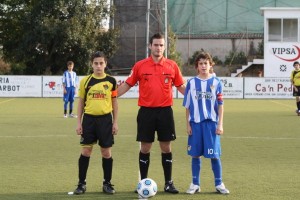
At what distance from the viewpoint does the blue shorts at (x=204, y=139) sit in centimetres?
791

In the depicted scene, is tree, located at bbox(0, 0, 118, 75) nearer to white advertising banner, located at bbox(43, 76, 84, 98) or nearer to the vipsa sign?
white advertising banner, located at bbox(43, 76, 84, 98)

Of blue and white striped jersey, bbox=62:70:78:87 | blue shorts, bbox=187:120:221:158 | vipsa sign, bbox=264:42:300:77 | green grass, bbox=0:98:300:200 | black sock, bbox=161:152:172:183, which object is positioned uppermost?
vipsa sign, bbox=264:42:300:77

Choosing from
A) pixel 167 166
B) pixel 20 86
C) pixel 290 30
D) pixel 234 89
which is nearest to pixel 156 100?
pixel 167 166

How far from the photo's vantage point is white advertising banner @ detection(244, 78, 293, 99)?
1378 inches

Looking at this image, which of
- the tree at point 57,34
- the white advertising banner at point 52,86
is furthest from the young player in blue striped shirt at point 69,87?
the tree at point 57,34

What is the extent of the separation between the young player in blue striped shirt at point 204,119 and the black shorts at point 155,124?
260 mm

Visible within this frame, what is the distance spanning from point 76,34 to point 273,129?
30.0 meters

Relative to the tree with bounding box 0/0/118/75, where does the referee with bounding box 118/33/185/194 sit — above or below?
below

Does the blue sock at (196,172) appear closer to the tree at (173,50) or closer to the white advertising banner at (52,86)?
the white advertising banner at (52,86)

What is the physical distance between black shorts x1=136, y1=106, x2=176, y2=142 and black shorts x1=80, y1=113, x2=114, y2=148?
42 centimetres

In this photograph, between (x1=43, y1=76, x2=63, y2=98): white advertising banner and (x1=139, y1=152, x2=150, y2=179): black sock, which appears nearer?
(x1=139, y1=152, x2=150, y2=179): black sock

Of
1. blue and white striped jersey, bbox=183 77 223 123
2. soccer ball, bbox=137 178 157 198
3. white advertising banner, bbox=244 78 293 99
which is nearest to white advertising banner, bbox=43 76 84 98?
white advertising banner, bbox=244 78 293 99

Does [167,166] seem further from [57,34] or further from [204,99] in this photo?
[57,34]

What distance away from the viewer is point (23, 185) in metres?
8.34
